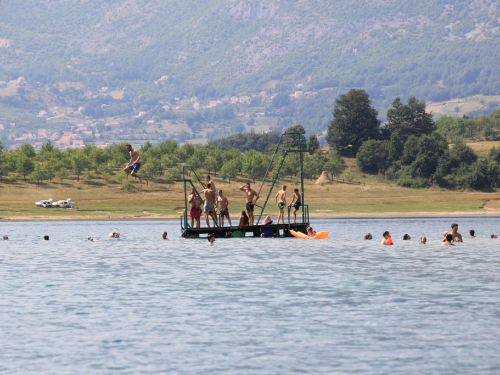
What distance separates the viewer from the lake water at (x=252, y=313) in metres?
18.2

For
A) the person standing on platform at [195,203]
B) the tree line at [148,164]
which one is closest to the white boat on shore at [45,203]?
the tree line at [148,164]

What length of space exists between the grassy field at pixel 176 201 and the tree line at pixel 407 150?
8.37m

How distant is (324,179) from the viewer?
143 meters

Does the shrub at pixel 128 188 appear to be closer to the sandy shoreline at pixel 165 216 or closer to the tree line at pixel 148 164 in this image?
the tree line at pixel 148 164

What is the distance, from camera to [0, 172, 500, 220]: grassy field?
106438mm

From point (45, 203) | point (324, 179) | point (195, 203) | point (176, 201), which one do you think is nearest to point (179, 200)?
point (176, 201)

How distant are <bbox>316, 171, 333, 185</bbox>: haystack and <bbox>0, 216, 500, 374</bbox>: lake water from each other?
318ft

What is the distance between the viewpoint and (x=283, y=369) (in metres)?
17.4

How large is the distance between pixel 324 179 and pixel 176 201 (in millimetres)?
35031

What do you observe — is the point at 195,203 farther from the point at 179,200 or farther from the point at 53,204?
the point at 179,200

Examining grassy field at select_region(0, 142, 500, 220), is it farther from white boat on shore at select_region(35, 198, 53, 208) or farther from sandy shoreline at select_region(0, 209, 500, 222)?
white boat on shore at select_region(35, 198, 53, 208)

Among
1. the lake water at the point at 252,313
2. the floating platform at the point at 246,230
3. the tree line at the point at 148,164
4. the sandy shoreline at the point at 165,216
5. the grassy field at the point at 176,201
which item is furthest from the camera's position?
the tree line at the point at 148,164

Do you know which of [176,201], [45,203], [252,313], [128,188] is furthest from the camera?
[128,188]

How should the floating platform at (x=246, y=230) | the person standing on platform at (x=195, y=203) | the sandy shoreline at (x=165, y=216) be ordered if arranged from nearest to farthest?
the floating platform at (x=246, y=230), the person standing on platform at (x=195, y=203), the sandy shoreline at (x=165, y=216)
